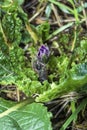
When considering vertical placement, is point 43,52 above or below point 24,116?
above

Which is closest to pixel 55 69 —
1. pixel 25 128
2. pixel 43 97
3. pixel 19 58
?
pixel 19 58

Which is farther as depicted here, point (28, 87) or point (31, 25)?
point (31, 25)

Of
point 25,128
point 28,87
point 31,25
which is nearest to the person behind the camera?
point 25,128

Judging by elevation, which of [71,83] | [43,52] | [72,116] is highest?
[43,52]

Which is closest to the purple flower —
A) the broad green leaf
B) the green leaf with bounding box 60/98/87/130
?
the broad green leaf

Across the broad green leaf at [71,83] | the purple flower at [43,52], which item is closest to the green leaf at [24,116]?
the broad green leaf at [71,83]

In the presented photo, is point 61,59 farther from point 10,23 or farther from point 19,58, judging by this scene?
point 10,23

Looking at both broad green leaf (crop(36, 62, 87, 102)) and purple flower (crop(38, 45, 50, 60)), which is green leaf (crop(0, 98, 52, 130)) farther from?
purple flower (crop(38, 45, 50, 60))

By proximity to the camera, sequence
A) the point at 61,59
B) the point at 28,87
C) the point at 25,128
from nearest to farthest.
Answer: the point at 25,128 → the point at 28,87 → the point at 61,59

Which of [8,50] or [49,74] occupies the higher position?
[8,50]
